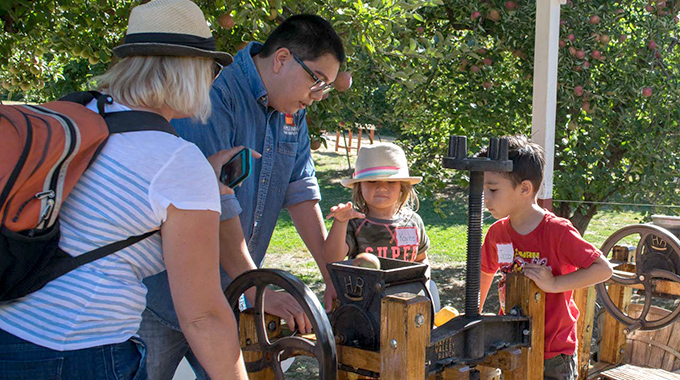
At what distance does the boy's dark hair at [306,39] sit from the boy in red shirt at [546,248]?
74cm

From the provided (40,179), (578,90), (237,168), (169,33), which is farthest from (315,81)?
(578,90)

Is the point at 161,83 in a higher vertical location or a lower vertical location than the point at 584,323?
higher

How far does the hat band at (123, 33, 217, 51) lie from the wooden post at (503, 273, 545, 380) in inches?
43.3

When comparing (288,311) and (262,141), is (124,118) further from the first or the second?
(262,141)

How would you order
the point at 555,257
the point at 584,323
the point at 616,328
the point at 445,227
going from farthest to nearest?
the point at 445,227, the point at 616,328, the point at 584,323, the point at 555,257

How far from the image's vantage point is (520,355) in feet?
6.06

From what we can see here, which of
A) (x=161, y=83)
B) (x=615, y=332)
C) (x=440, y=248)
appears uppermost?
(x=161, y=83)

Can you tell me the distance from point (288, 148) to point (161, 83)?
2.72 ft

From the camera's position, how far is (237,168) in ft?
5.19

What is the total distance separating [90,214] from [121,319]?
0.20 meters

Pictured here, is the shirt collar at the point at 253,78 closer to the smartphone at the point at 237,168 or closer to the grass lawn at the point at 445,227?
the smartphone at the point at 237,168

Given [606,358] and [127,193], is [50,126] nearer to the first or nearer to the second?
[127,193]

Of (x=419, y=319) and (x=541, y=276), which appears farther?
(x=541, y=276)

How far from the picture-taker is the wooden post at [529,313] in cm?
191
